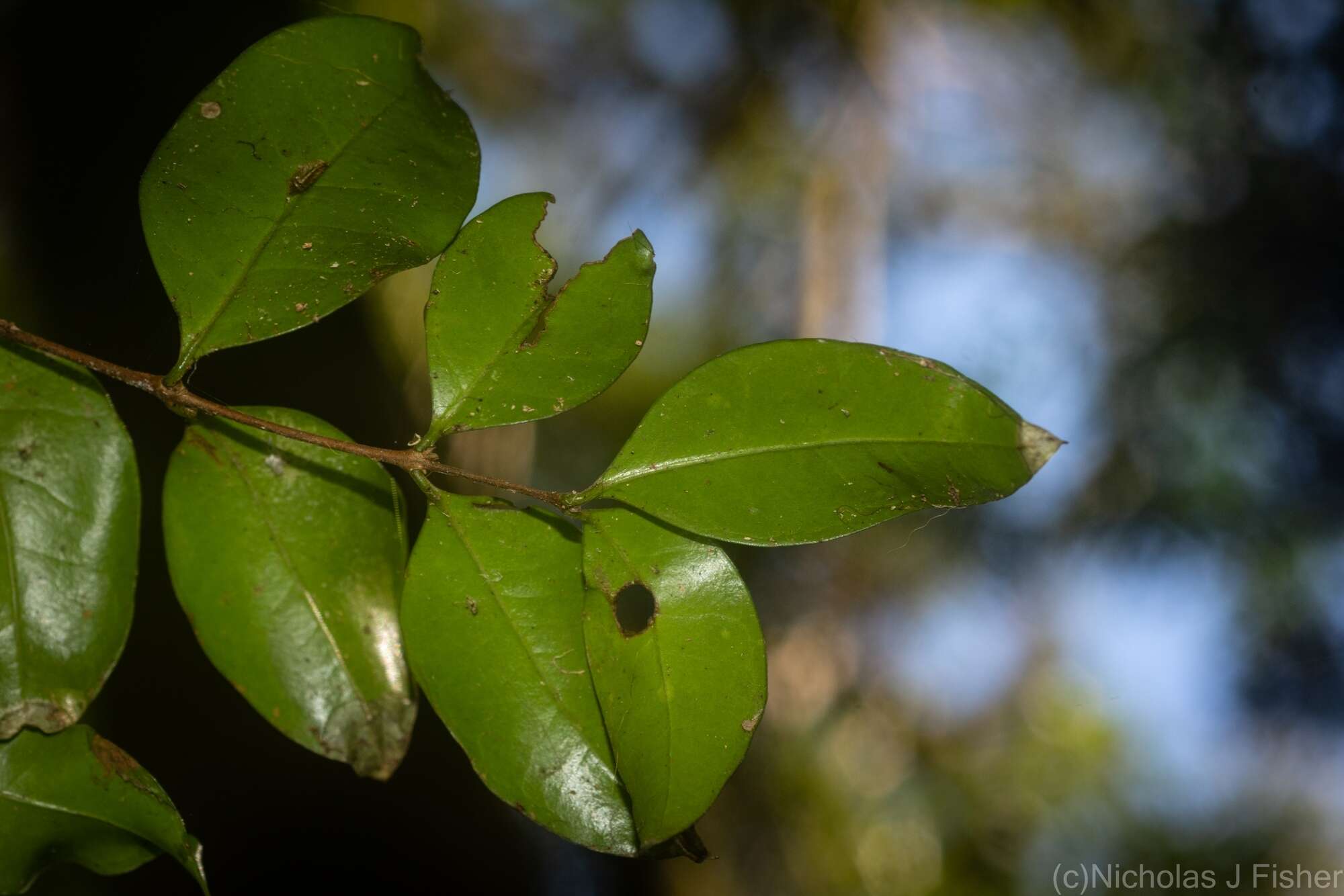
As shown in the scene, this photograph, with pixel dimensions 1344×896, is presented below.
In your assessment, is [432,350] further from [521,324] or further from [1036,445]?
[1036,445]

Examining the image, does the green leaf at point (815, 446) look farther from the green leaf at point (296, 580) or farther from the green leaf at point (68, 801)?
the green leaf at point (68, 801)

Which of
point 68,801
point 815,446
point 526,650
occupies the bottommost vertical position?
point 68,801

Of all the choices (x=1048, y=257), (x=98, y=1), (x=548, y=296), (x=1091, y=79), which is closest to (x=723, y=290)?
(x=1048, y=257)

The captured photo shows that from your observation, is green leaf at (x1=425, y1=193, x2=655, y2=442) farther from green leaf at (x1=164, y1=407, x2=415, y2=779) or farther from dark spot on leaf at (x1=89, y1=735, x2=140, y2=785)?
dark spot on leaf at (x1=89, y1=735, x2=140, y2=785)

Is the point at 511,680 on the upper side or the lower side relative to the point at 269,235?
lower

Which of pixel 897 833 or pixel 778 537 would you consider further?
pixel 897 833

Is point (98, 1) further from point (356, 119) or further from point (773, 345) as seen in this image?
point (773, 345)

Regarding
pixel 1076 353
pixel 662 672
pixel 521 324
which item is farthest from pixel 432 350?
pixel 1076 353

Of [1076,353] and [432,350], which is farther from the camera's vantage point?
[1076,353]
